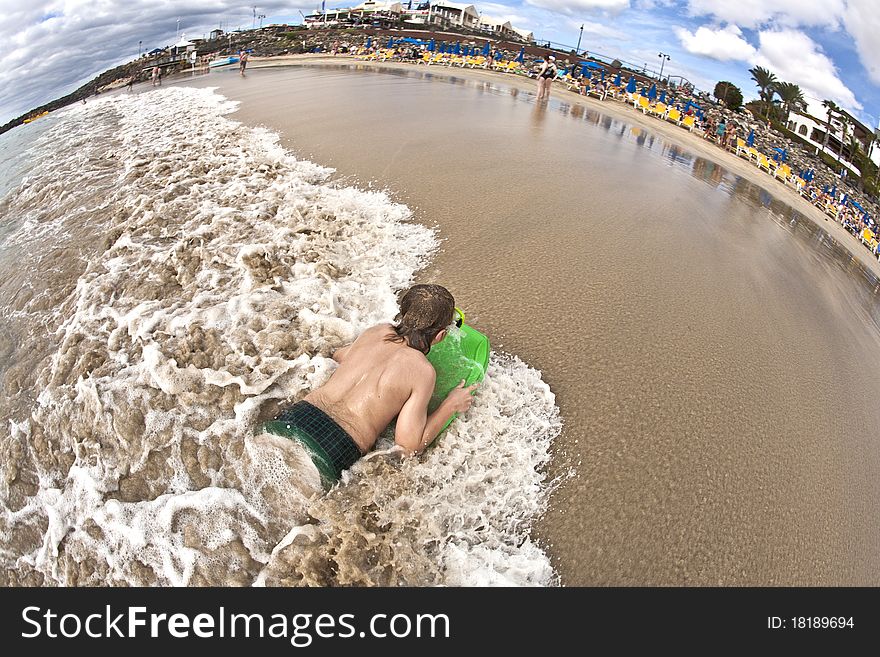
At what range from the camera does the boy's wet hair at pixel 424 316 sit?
7.26ft

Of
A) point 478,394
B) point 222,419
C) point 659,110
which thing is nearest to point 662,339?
point 478,394

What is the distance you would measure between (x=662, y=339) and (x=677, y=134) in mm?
12166

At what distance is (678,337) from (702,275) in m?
1.40

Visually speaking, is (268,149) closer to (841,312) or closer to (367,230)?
(367,230)

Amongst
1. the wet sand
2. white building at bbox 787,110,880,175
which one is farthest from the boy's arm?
white building at bbox 787,110,880,175

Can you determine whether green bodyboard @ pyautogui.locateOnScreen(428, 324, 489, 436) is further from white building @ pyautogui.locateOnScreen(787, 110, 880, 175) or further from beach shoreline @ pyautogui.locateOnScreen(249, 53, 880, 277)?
white building @ pyautogui.locateOnScreen(787, 110, 880, 175)

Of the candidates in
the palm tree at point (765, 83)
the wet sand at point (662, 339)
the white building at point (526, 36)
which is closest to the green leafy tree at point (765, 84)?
the palm tree at point (765, 83)

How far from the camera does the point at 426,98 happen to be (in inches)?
454

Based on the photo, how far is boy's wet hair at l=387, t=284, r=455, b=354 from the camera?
87.1 inches

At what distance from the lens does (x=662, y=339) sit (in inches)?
139

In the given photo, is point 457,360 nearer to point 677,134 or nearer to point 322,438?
point 322,438

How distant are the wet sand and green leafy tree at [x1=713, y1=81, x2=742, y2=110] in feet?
84.0

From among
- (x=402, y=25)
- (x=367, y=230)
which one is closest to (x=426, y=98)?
(x=367, y=230)

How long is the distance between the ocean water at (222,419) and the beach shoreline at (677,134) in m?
8.05
